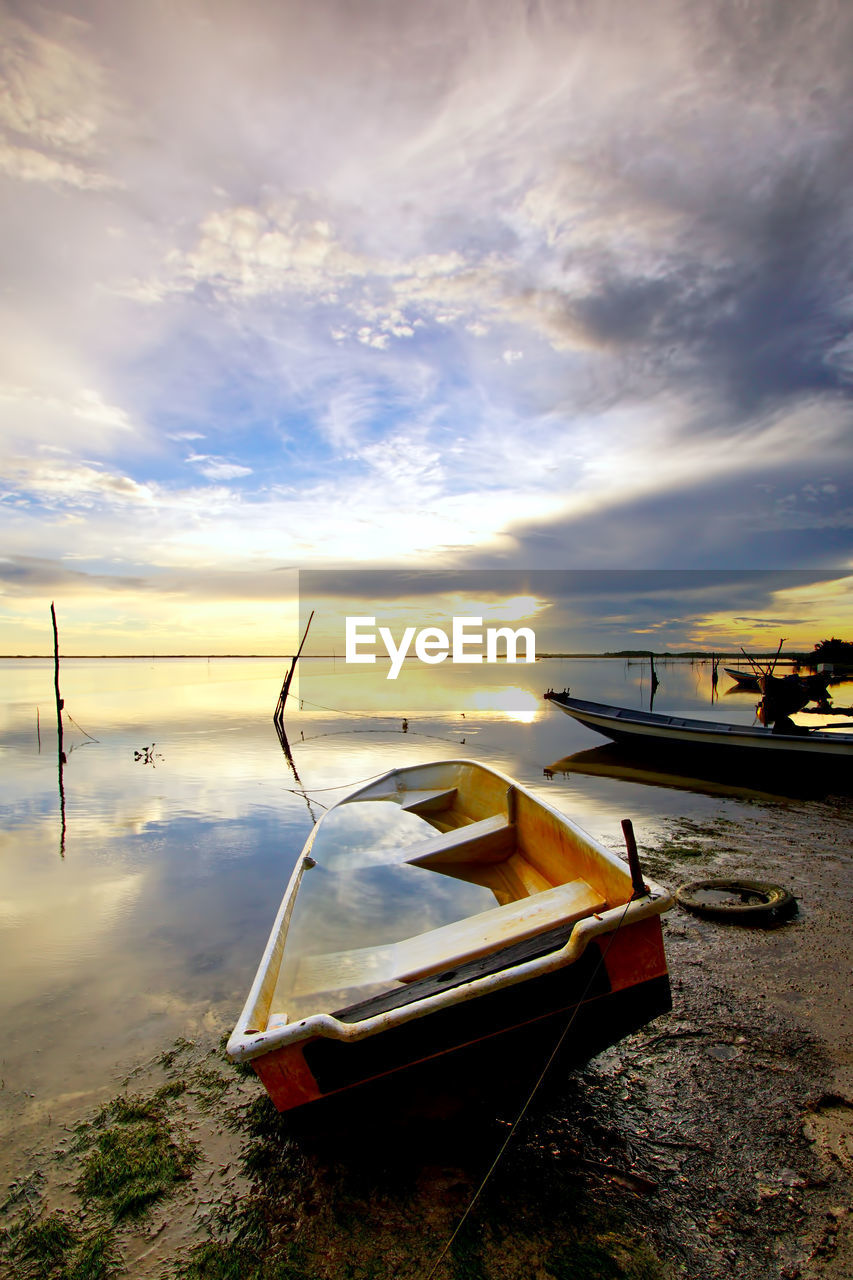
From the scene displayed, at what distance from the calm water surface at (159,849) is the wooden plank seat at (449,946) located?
1.25 m

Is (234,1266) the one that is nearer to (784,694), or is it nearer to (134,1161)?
(134,1161)

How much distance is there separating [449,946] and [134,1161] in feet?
7.34

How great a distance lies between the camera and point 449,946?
14.0 ft

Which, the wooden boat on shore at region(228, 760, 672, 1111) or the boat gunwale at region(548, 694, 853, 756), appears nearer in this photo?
the wooden boat on shore at region(228, 760, 672, 1111)

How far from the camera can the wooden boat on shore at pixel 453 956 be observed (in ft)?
10.1

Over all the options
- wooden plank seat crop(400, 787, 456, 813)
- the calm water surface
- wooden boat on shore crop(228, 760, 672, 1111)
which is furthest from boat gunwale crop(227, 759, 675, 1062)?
wooden plank seat crop(400, 787, 456, 813)

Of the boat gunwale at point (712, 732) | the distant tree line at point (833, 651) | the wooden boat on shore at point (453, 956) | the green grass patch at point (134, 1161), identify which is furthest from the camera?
the distant tree line at point (833, 651)

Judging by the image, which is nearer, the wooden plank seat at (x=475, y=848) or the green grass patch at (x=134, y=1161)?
the green grass patch at (x=134, y=1161)

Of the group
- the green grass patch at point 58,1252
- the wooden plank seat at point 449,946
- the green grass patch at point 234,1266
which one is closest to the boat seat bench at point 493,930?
the wooden plank seat at point 449,946

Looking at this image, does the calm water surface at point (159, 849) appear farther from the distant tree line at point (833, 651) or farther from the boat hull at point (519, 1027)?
the distant tree line at point (833, 651)

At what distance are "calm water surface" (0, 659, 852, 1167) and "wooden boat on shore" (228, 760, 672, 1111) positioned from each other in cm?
125

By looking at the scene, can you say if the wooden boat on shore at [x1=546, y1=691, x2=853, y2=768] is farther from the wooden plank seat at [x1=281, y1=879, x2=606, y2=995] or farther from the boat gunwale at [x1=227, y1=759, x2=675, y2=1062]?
the boat gunwale at [x1=227, y1=759, x2=675, y2=1062]

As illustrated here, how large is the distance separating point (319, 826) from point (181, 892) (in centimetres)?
205

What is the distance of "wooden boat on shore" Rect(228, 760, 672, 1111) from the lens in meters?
3.07
